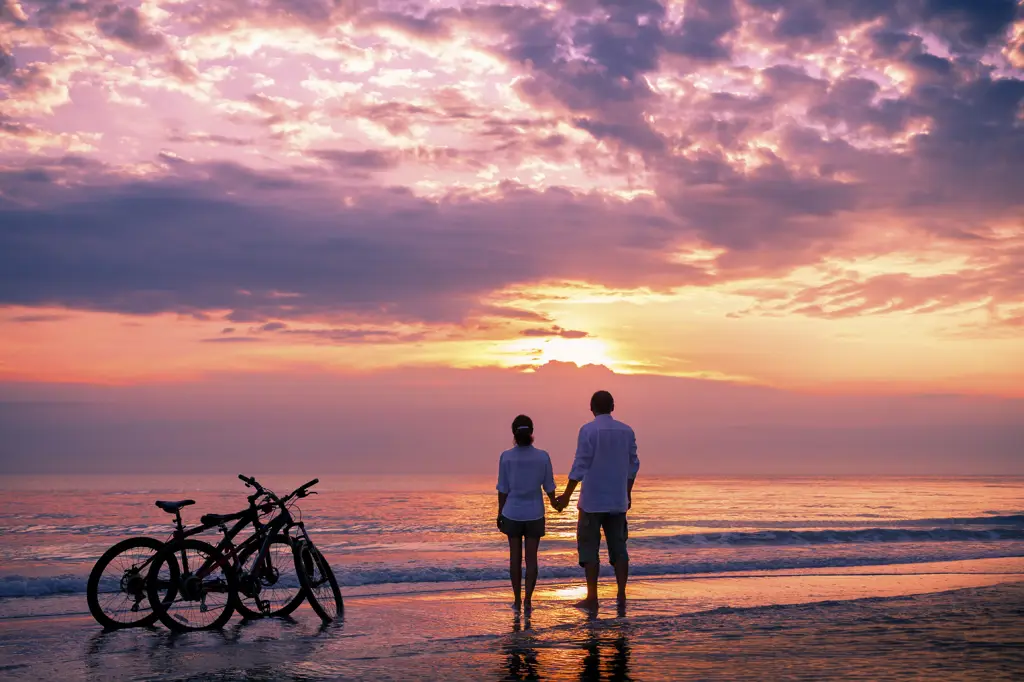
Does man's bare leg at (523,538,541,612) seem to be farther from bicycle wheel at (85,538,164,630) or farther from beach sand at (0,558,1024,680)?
bicycle wheel at (85,538,164,630)

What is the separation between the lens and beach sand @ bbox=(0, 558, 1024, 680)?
21.7 ft

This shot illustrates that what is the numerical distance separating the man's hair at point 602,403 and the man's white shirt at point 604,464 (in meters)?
0.17

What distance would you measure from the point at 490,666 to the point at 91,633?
490 cm

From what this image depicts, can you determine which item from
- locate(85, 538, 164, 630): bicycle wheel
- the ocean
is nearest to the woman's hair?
locate(85, 538, 164, 630): bicycle wheel

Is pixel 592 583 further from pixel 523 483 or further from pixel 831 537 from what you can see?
pixel 831 537

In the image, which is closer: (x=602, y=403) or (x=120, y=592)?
(x=120, y=592)

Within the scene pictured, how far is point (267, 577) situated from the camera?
997 cm

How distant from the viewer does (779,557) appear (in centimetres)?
1844

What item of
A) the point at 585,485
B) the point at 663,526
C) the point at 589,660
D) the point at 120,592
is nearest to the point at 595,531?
the point at 585,485

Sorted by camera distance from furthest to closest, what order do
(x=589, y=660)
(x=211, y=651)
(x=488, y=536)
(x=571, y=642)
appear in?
(x=488, y=536), (x=211, y=651), (x=571, y=642), (x=589, y=660)

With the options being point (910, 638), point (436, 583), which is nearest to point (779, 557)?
point (436, 583)

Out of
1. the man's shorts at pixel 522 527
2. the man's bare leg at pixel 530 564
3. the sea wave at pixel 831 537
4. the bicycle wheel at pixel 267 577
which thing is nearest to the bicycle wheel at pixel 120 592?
the bicycle wheel at pixel 267 577

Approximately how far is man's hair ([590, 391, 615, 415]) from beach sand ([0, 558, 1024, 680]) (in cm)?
224

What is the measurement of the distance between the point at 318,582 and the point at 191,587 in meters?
1.37
